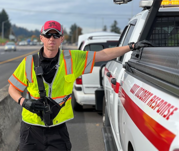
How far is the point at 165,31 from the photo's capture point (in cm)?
341

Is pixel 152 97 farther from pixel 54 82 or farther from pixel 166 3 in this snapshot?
pixel 166 3

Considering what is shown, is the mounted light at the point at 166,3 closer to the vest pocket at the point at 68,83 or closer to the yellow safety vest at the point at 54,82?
the yellow safety vest at the point at 54,82

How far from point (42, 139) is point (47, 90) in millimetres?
520

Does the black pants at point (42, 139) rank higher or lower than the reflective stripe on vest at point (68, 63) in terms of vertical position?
lower

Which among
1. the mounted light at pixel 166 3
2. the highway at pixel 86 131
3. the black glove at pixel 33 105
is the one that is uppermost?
the mounted light at pixel 166 3

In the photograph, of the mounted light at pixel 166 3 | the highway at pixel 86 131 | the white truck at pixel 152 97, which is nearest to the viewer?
the white truck at pixel 152 97

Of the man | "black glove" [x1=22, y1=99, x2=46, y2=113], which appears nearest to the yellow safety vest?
the man

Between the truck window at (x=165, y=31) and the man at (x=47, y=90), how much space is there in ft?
2.18

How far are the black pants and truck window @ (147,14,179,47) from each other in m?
1.64

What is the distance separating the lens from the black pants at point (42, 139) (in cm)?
281

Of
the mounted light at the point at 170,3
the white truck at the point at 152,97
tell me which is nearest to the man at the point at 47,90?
the white truck at the point at 152,97

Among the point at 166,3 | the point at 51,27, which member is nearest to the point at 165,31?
the point at 166,3

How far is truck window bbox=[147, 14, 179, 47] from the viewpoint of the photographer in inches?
133

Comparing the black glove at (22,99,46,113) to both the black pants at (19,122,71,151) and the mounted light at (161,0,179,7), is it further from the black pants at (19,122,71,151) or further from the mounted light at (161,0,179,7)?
→ the mounted light at (161,0,179,7)
